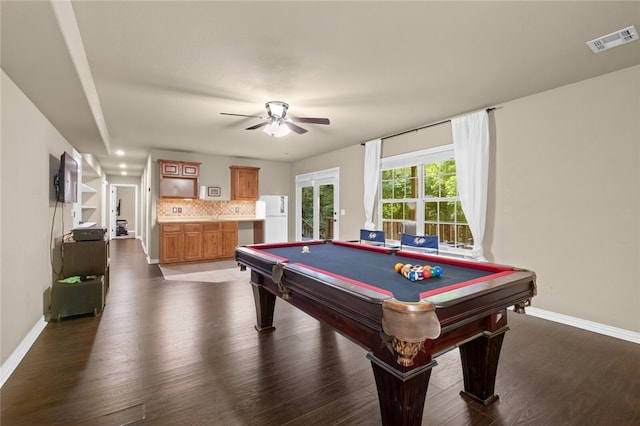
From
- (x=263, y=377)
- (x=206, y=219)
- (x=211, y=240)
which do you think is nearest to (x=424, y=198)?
(x=263, y=377)

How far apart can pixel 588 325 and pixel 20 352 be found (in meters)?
5.26

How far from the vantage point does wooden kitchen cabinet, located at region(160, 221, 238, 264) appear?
6258mm

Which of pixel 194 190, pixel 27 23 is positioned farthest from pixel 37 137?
pixel 194 190

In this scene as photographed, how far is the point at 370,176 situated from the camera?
5.52 meters

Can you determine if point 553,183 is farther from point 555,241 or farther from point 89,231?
point 89,231

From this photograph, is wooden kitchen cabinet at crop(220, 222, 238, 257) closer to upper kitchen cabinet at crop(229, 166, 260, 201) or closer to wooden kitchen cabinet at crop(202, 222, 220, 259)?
wooden kitchen cabinet at crop(202, 222, 220, 259)

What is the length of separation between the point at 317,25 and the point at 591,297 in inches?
147

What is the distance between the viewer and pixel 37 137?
9.62 feet

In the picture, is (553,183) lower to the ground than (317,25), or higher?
lower

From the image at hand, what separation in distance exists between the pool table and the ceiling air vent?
204cm

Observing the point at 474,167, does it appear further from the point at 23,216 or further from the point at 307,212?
the point at 23,216

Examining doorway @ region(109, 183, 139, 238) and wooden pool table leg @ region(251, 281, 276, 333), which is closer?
wooden pool table leg @ region(251, 281, 276, 333)

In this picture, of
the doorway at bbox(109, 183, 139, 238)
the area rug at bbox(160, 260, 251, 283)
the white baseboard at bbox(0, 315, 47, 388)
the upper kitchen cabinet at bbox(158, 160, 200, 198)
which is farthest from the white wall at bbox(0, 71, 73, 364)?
the doorway at bbox(109, 183, 139, 238)

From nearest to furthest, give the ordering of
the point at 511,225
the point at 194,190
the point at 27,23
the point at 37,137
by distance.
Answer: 1. the point at 27,23
2. the point at 37,137
3. the point at 511,225
4. the point at 194,190
